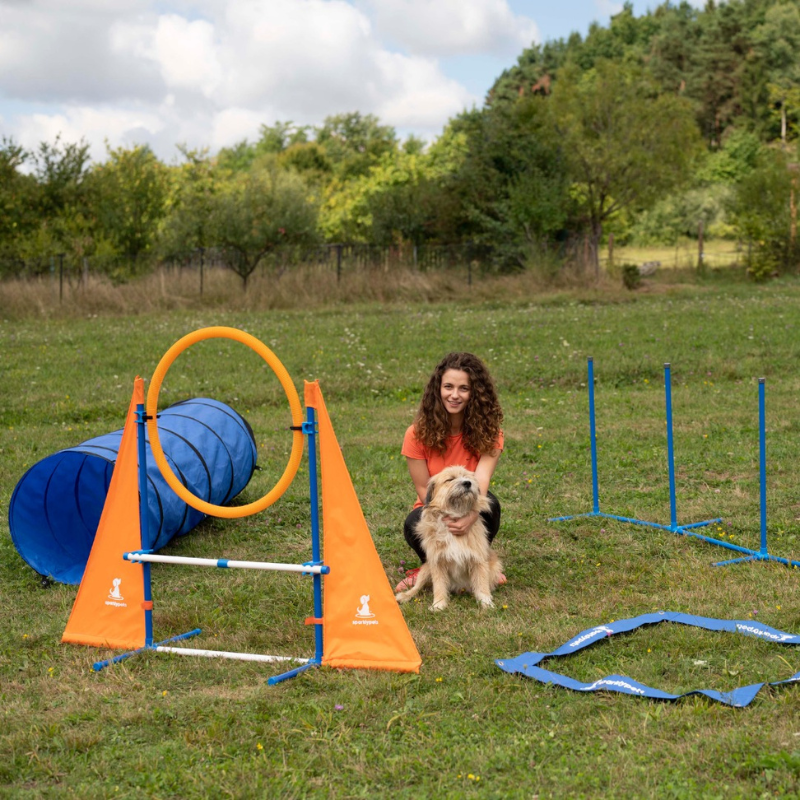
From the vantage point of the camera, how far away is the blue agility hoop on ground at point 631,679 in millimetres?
3941

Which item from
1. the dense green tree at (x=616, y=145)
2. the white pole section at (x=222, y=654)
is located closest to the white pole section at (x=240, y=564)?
the white pole section at (x=222, y=654)

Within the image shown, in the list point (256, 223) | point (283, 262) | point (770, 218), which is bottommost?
point (283, 262)

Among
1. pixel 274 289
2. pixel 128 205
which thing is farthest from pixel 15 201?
pixel 274 289

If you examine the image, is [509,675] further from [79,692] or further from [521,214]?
[521,214]

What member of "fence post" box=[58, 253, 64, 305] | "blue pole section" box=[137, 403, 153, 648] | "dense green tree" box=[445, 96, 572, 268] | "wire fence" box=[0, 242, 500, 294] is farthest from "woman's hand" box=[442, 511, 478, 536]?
"dense green tree" box=[445, 96, 572, 268]

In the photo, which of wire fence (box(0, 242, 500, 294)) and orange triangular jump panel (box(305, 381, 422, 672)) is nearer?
orange triangular jump panel (box(305, 381, 422, 672))

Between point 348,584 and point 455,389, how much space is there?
1614 millimetres

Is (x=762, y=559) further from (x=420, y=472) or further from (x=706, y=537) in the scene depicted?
(x=420, y=472)

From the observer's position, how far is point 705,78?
70750 millimetres

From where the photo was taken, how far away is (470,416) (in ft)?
18.9

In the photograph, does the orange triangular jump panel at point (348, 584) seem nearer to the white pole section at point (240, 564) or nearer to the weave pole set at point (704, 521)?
the white pole section at point (240, 564)

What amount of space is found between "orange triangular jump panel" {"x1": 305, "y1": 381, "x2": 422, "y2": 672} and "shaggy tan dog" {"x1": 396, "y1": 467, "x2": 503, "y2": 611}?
811 millimetres

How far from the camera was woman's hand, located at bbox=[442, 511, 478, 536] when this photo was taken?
5309 mm

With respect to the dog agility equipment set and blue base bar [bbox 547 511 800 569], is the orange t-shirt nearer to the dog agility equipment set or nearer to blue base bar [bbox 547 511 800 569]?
the dog agility equipment set
